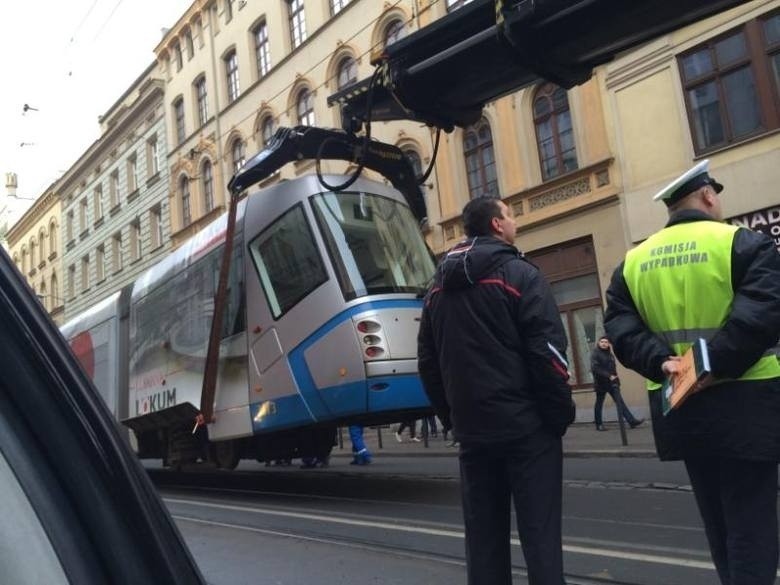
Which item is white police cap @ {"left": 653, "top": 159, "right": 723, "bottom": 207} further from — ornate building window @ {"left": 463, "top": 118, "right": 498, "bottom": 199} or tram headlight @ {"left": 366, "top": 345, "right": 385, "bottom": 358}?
ornate building window @ {"left": 463, "top": 118, "right": 498, "bottom": 199}

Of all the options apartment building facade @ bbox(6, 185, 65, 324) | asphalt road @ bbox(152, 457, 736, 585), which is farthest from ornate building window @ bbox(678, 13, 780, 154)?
apartment building facade @ bbox(6, 185, 65, 324)

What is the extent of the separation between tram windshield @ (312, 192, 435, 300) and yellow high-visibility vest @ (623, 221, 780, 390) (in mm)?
4414

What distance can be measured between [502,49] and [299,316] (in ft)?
11.5

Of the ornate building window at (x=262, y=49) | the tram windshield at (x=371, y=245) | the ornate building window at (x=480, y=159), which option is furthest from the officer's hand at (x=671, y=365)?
the ornate building window at (x=262, y=49)

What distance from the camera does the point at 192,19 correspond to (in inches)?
1212

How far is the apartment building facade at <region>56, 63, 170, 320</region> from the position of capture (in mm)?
33656

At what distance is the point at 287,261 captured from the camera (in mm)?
7723

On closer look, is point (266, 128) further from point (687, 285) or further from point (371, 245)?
point (687, 285)

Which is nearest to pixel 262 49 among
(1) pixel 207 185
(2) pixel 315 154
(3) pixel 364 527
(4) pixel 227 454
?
(1) pixel 207 185

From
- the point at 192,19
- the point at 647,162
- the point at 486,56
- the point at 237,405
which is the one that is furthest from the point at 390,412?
the point at 192,19

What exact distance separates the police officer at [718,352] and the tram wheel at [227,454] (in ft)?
21.9

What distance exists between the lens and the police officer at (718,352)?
2.52 metres

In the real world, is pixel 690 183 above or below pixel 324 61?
below

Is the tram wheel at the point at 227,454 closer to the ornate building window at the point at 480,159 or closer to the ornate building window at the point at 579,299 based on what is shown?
the ornate building window at the point at 579,299
